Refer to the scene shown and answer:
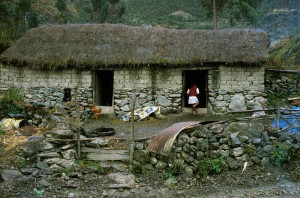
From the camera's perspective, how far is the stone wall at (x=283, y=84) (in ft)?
50.6

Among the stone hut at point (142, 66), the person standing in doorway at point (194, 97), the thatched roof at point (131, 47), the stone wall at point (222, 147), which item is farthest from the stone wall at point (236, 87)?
the stone wall at point (222, 147)

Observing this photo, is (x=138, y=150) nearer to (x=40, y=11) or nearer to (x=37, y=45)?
(x=37, y=45)

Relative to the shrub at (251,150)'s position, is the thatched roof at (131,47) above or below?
above

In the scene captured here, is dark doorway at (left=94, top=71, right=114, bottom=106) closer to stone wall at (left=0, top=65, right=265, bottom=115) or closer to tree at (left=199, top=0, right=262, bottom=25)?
stone wall at (left=0, top=65, right=265, bottom=115)

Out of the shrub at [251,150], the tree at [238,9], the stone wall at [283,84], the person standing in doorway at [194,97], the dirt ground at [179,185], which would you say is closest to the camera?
the dirt ground at [179,185]

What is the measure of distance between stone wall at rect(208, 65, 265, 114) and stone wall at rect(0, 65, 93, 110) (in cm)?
517

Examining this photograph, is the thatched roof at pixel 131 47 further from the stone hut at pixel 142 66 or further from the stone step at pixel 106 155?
the stone step at pixel 106 155

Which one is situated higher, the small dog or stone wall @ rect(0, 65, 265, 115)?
stone wall @ rect(0, 65, 265, 115)

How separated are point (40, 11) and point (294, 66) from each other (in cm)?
1852

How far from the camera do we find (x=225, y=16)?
32062 millimetres

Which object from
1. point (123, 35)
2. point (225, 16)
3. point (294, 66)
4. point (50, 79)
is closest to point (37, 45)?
point (50, 79)

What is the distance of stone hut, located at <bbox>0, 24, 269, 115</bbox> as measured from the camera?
1348 cm

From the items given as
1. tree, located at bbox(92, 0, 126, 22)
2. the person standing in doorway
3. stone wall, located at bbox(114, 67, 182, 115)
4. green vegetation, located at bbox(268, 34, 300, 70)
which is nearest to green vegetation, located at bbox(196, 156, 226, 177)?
the person standing in doorway

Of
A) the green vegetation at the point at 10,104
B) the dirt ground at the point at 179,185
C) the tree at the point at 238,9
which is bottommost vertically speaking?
the dirt ground at the point at 179,185
